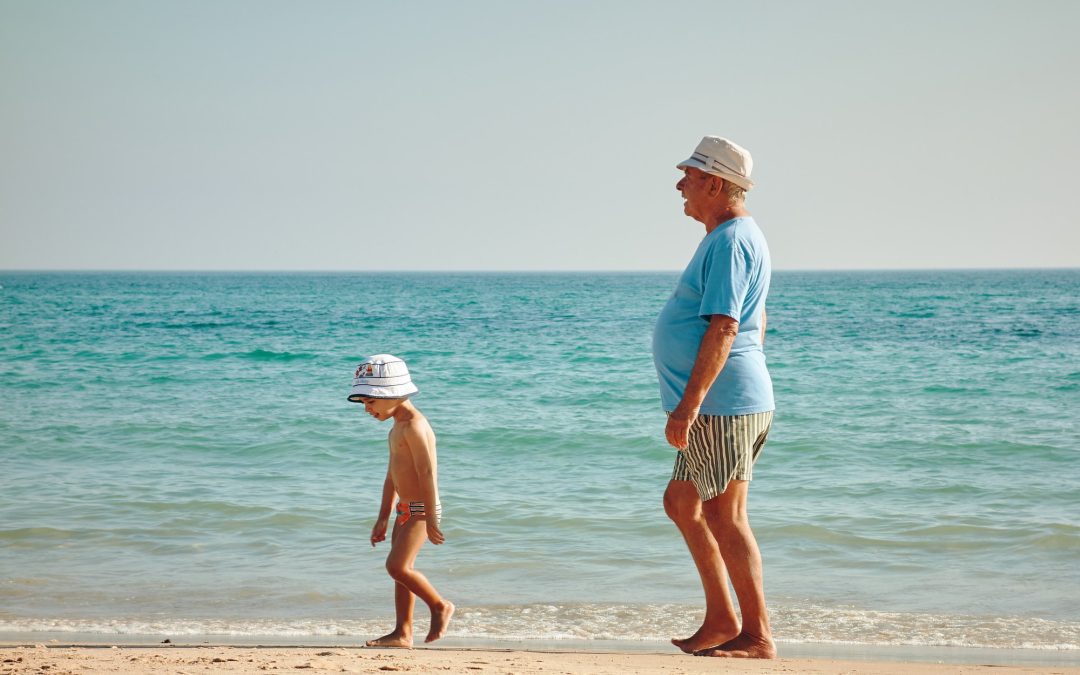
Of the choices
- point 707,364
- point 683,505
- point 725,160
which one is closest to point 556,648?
point 683,505

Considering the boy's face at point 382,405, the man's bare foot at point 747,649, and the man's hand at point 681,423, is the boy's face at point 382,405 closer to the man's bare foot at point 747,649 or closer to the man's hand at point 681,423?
the man's hand at point 681,423

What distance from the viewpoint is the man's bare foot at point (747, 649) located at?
3.61 m

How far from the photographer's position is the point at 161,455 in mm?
8828

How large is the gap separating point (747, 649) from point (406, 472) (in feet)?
4.43

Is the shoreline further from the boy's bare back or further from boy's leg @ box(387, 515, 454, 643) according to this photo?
the boy's bare back

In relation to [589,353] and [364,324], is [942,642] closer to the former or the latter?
[589,353]

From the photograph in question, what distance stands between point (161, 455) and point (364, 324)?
925 inches

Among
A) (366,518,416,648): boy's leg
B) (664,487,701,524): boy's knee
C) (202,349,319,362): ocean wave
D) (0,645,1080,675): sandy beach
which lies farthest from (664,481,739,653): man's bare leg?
(202,349,319,362): ocean wave

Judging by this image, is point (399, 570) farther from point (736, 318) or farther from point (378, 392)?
point (736, 318)

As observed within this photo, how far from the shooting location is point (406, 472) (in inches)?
153

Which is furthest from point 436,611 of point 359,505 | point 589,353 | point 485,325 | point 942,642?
point 485,325

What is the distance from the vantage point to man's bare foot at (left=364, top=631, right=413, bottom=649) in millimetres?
3965

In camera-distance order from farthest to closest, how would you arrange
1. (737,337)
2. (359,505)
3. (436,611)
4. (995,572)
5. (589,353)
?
(589,353) < (359,505) < (995,572) < (436,611) < (737,337)

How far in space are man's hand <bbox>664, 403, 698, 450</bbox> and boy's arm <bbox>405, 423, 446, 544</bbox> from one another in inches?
35.8
